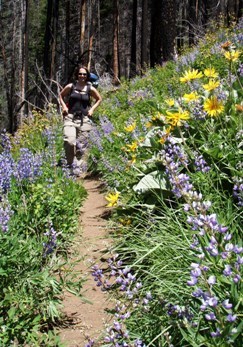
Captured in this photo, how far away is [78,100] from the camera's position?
7000 mm

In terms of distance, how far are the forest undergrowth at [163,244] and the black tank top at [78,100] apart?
2.45 metres

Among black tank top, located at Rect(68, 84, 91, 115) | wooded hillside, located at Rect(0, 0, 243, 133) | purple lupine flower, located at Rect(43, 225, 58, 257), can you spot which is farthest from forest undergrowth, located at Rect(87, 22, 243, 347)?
wooded hillside, located at Rect(0, 0, 243, 133)

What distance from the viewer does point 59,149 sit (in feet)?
24.6

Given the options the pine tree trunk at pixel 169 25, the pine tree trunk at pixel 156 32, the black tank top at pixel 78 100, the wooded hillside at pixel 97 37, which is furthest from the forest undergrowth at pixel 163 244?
the pine tree trunk at pixel 156 32

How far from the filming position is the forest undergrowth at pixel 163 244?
159cm

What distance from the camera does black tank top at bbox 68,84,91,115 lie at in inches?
274

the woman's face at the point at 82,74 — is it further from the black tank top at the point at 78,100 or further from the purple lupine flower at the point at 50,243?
the purple lupine flower at the point at 50,243

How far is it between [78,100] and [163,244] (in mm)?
4619

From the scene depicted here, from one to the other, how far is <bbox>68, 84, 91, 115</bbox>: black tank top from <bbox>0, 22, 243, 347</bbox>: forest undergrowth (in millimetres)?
2449

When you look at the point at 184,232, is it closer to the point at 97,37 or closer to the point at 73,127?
the point at 73,127

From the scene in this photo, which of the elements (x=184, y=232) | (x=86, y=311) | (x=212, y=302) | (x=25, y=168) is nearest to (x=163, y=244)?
(x=184, y=232)

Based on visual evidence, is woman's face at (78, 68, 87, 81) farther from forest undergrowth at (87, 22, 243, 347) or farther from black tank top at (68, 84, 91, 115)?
forest undergrowth at (87, 22, 243, 347)

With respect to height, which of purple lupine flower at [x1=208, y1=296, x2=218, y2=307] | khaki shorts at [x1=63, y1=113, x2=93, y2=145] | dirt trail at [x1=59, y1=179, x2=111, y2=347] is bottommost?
dirt trail at [x1=59, y1=179, x2=111, y2=347]

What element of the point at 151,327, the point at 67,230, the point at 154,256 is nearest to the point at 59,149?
the point at 67,230
